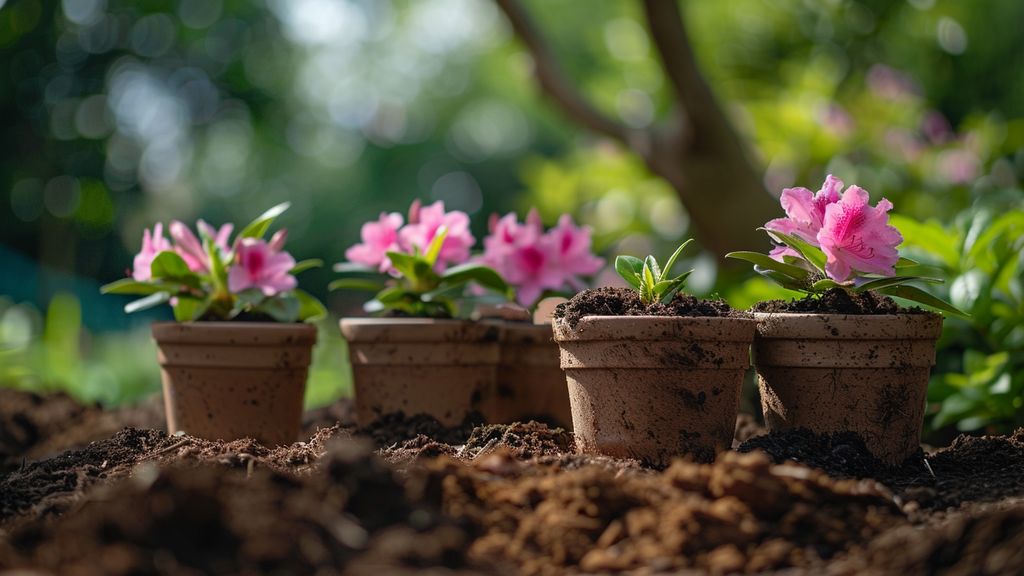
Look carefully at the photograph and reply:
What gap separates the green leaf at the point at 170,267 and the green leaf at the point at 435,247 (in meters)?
0.70

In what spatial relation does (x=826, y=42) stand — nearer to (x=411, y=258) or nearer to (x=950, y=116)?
(x=950, y=116)

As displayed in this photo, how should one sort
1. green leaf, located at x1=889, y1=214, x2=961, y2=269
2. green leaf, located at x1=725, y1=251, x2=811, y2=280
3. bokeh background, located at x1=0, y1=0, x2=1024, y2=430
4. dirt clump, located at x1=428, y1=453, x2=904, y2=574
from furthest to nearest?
1. bokeh background, located at x1=0, y1=0, x2=1024, y2=430
2. green leaf, located at x1=889, y1=214, x2=961, y2=269
3. green leaf, located at x1=725, y1=251, x2=811, y2=280
4. dirt clump, located at x1=428, y1=453, x2=904, y2=574

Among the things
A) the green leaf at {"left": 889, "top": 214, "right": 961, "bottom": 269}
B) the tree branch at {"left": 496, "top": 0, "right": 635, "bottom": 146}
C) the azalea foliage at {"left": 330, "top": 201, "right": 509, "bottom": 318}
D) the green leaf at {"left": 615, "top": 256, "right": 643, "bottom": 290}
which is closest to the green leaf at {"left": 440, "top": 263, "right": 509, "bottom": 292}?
the azalea foliage at {"left": 330, "top": 201, "right": 509, "bottom": 318}

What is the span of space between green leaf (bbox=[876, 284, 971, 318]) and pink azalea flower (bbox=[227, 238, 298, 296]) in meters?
1.64

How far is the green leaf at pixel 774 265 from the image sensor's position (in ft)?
6.97

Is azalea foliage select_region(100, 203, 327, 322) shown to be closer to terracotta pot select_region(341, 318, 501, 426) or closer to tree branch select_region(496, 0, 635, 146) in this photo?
terracotta pot select_region(341, 318, 501, 426)

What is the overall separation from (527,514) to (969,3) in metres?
8.18

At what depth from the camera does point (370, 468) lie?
137 cm

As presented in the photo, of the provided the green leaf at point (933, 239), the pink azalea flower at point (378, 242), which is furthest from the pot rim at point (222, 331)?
the green leaf at point (933, 239)

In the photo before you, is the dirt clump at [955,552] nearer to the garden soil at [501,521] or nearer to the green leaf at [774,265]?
the garden soil at [501,521]

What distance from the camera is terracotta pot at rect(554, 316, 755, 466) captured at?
6.59 ft

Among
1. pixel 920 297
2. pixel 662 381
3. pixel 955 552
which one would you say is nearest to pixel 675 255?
pixel 662 381

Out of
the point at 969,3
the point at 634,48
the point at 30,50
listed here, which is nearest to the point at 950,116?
the point at 969,3

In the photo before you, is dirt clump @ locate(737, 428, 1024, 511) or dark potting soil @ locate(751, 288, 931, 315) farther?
dark potting soil @ locate(751, 288, 931, 315)
